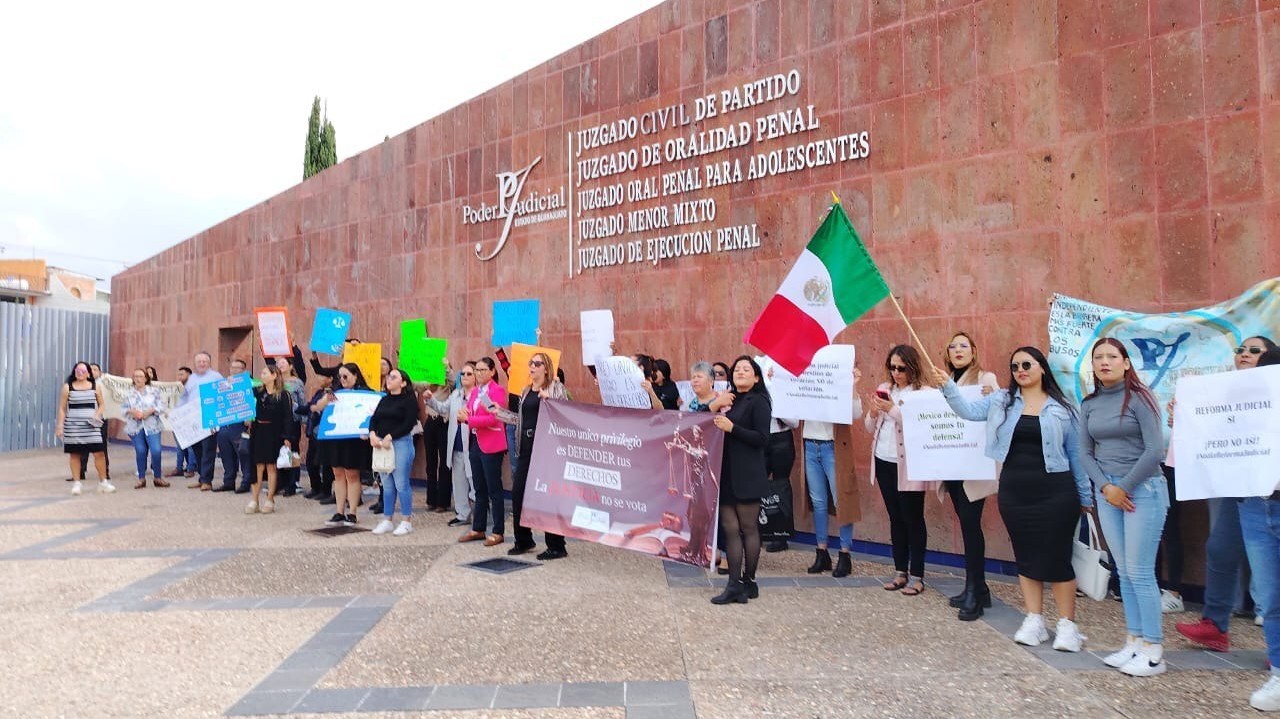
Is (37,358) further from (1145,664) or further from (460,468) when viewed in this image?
(1145,664)

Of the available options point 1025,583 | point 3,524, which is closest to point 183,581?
point 3,524

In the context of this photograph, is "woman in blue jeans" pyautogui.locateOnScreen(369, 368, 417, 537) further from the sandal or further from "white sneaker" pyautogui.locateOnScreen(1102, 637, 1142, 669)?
"white sneaker" pyautogui.locateOnScreen(1102, 637, 1142, 669)

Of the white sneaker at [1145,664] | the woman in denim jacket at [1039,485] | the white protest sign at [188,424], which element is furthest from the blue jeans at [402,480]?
the white sneaker at [1145,664]

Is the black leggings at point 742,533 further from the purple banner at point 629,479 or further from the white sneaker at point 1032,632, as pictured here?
the white sneaker at point 1032,632

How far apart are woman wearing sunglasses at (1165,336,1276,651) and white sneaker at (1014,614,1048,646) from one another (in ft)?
2.62

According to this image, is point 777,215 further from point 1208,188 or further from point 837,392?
point 1208,188

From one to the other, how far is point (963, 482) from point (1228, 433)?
1.70 m

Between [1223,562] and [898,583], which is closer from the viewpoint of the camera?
[1223,562]

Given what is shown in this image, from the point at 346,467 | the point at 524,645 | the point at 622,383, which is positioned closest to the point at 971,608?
the point at 524,645

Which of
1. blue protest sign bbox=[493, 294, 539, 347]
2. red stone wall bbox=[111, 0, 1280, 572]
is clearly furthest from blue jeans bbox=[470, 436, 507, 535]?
red stone wall bbox=[111, 0, 1280, 572]

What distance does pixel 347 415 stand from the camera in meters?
8.87

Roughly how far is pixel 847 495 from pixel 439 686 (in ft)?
12.4

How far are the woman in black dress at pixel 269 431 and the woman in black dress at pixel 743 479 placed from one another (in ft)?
20.0

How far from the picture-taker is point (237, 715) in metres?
3.74
